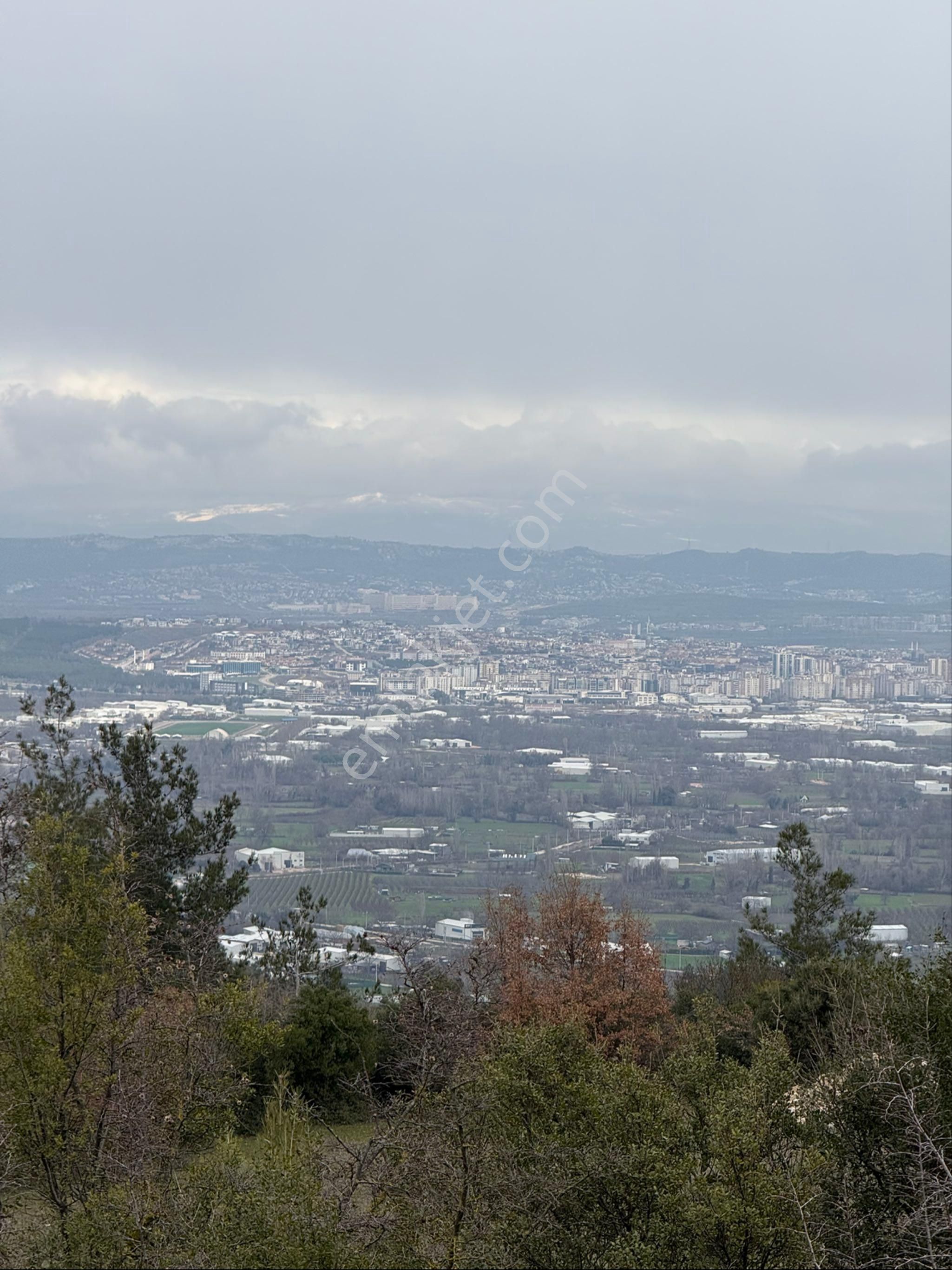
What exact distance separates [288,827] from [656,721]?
37.0m

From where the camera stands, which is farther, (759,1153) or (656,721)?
(656,721)

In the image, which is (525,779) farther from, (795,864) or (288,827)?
(795,864)

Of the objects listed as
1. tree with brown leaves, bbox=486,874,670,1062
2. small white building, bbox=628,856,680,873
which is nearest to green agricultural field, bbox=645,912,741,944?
small white building, bbox=628,856,680,873

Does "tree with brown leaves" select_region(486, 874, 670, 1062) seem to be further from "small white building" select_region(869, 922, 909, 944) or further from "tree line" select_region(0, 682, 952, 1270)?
"small white building" select_region(869, 922, 909, 944)

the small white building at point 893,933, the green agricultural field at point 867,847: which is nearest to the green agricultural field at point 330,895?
the small white building at point 893,933

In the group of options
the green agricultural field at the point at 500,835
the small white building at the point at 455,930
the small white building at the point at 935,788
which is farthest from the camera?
the small white building at the point at 935,788

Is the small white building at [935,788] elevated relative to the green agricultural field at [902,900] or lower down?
elevated

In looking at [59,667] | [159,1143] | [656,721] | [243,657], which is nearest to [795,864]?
[159,1143]

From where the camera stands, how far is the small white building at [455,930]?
34625mm

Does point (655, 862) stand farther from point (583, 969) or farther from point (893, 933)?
point (583, 969)

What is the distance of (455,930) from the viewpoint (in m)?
35.8

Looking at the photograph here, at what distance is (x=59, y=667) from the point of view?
72.9 meters

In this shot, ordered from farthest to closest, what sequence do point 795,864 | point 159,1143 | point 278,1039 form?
point 795,864, point 278,1039, point 159,1143

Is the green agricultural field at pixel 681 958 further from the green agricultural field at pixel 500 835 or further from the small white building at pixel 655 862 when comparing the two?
the green agricultural field at pixel 500 835
